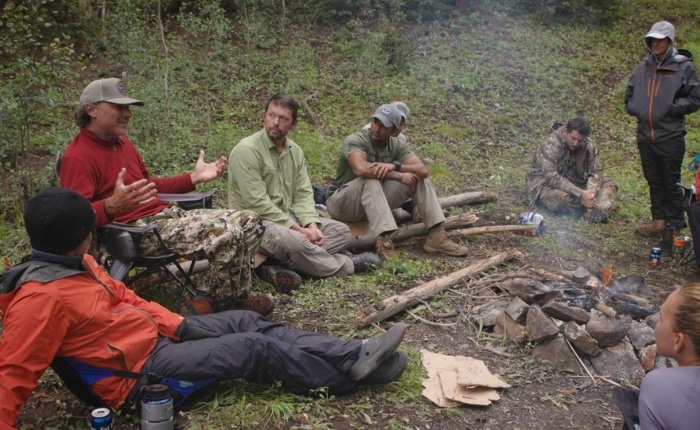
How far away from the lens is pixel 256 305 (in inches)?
169

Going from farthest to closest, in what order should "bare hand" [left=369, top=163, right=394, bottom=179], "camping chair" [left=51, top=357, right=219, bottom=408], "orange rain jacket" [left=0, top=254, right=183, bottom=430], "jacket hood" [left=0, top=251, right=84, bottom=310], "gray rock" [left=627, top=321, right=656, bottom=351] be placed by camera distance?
"bare hand" [left=369, top=163, right=394, bottom=179]
"gray rock" [left=627, top=321, right=656, bottom=351]
"camping chair" [left=51, top=357, right=219, bottom=408]
"jacket hood" [left=0, top=251, right=84, bottom=310]
"orange rain jacket" [left=0, top=254, right=183, bottom=430]

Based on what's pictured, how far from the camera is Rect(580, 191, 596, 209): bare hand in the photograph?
718cm

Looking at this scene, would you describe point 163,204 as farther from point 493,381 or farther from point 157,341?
point 493,381

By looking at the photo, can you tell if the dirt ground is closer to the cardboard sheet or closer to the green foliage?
the cardboard sheet

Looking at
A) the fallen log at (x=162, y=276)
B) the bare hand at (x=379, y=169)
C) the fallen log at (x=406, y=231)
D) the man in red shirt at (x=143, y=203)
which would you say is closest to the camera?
the man in red shirt at (x=143, y=203)

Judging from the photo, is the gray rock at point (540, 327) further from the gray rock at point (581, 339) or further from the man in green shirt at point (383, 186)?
the man in green shirt at point (383, 186)

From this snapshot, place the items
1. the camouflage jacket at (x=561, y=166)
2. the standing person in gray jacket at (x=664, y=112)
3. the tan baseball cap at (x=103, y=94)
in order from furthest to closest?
the camouflage jacket at (x=561, y=166) → the standing person in gray jacket at (x=664, y=112) → the tan baseball cap at (x=103, y=94)

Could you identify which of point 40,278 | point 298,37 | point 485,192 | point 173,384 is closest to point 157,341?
point 173,384

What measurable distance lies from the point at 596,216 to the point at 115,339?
590cm

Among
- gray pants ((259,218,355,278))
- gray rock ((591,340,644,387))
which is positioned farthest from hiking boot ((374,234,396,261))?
gray rock ((591,340,644,387))

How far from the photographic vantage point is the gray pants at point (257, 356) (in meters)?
3.10

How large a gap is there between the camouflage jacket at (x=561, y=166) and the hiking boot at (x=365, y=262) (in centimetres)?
283

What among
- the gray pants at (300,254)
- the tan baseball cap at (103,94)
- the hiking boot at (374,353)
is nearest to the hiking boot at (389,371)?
the hiking boot at (374,353)

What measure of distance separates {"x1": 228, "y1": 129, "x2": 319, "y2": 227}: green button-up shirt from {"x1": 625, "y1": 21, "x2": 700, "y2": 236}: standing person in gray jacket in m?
3.90
